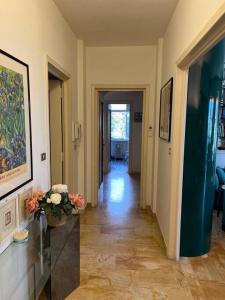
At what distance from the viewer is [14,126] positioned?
154 cm

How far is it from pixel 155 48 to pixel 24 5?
2.35 meters

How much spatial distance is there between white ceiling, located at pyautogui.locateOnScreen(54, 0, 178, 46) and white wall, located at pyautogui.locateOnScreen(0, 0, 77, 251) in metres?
0.25

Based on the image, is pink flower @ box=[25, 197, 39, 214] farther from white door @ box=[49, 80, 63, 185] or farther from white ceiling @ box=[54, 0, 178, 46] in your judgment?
white ceiling @ box=[54, 0, 178, 46]

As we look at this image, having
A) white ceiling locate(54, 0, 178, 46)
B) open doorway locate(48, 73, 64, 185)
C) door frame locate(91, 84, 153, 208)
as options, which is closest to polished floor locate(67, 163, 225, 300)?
door frame locate(91, 84, 153, 208)

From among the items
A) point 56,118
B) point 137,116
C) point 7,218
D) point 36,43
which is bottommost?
point 7,218

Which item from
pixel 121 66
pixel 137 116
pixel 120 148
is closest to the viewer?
pixel 121 66

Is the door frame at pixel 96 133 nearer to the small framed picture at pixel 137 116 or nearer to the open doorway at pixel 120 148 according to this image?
the open doorway at pixel 120 148

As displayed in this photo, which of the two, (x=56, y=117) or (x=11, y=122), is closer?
(x=11, y=122)

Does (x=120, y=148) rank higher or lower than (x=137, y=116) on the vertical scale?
lower

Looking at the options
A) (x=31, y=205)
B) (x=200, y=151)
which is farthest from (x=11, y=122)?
(x=200, y=151)

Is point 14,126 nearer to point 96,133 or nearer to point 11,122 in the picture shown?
point 11,122

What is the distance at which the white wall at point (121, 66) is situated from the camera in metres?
3.62

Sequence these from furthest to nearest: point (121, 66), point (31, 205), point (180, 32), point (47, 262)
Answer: point (121, 66), point (180, 32), point (47, 262), point (31, 205)

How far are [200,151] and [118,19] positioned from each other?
1801 millimetres
